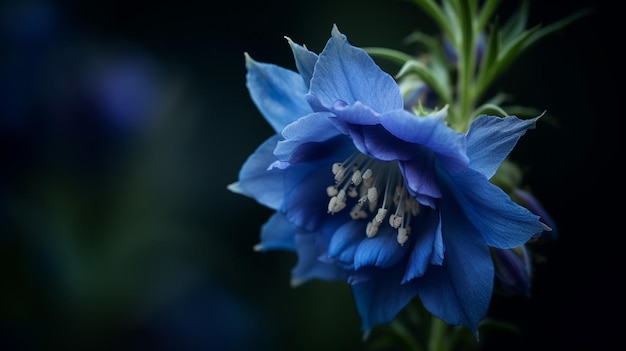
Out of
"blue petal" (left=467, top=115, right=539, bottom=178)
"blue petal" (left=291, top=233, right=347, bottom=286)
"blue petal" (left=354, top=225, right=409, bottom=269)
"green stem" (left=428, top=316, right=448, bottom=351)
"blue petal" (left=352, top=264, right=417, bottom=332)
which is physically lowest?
"green stem" (left=428, top=316, right=448, bottom=351)

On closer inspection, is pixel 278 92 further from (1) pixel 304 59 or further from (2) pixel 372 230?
(2) pixel 372 230

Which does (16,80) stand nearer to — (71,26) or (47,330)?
(71,26)

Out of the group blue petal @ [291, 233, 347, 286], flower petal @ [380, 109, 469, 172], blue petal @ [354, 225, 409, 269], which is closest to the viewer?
flower petal @ [380, 109, 469, 172]

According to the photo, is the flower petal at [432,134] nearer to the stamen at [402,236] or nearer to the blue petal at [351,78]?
the blue petal at [351,78]

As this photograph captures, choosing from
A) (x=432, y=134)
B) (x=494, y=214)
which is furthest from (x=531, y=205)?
(x=432, y=134)

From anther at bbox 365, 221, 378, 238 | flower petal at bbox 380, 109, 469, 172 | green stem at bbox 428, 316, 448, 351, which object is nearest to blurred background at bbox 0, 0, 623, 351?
green stem at bbox 428, 316, 448, 351

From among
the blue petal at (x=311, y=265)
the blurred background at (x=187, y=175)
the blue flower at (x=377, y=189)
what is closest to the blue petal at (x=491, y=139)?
the blue flower at (x=377, y=189)

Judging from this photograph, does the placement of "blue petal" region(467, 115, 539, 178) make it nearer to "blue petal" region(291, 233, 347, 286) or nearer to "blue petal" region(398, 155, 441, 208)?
"blue petal" region(398, 155, 441, 208)

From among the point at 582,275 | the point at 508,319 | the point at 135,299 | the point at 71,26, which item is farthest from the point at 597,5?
the point at 71,26
